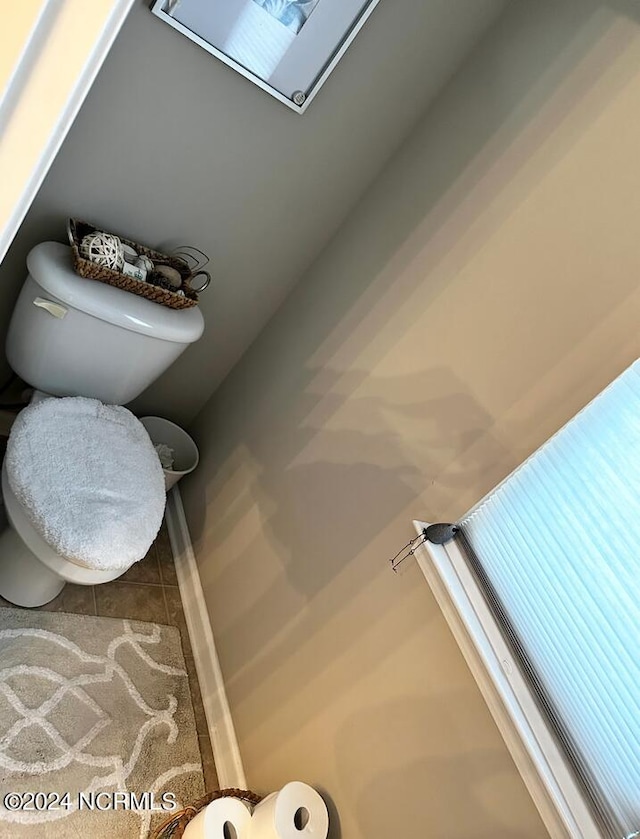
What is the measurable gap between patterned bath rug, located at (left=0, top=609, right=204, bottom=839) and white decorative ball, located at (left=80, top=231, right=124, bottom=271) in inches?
36.3

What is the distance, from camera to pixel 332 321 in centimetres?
175

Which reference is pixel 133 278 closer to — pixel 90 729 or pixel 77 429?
pixel 77 429

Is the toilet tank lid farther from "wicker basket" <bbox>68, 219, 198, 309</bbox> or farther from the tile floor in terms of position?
the tile floor

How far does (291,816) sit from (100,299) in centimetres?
118

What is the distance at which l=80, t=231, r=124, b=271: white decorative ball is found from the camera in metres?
1.50

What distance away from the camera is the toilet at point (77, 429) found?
4.58 feet

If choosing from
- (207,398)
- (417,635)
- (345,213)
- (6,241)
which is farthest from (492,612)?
(207,398)

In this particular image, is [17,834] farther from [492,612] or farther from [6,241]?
[6,241]

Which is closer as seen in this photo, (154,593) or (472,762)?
(472,762)

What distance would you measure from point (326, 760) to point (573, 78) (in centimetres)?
146

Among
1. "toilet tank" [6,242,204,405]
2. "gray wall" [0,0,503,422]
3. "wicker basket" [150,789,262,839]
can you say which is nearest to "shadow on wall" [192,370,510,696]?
"wicker basket" [150,789,262,839]

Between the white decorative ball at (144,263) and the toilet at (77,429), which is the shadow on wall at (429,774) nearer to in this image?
the toilet at (77,429)

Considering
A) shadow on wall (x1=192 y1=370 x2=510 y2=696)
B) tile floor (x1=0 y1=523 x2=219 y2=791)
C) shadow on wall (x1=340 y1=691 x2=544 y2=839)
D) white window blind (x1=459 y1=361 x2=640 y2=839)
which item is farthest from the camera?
tile floor (x1=0 y1=523 x2=219 y2=791)

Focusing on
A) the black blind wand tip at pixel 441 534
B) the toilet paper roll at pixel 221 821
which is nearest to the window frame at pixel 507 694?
the black blind wand tip at pixel 441 534
